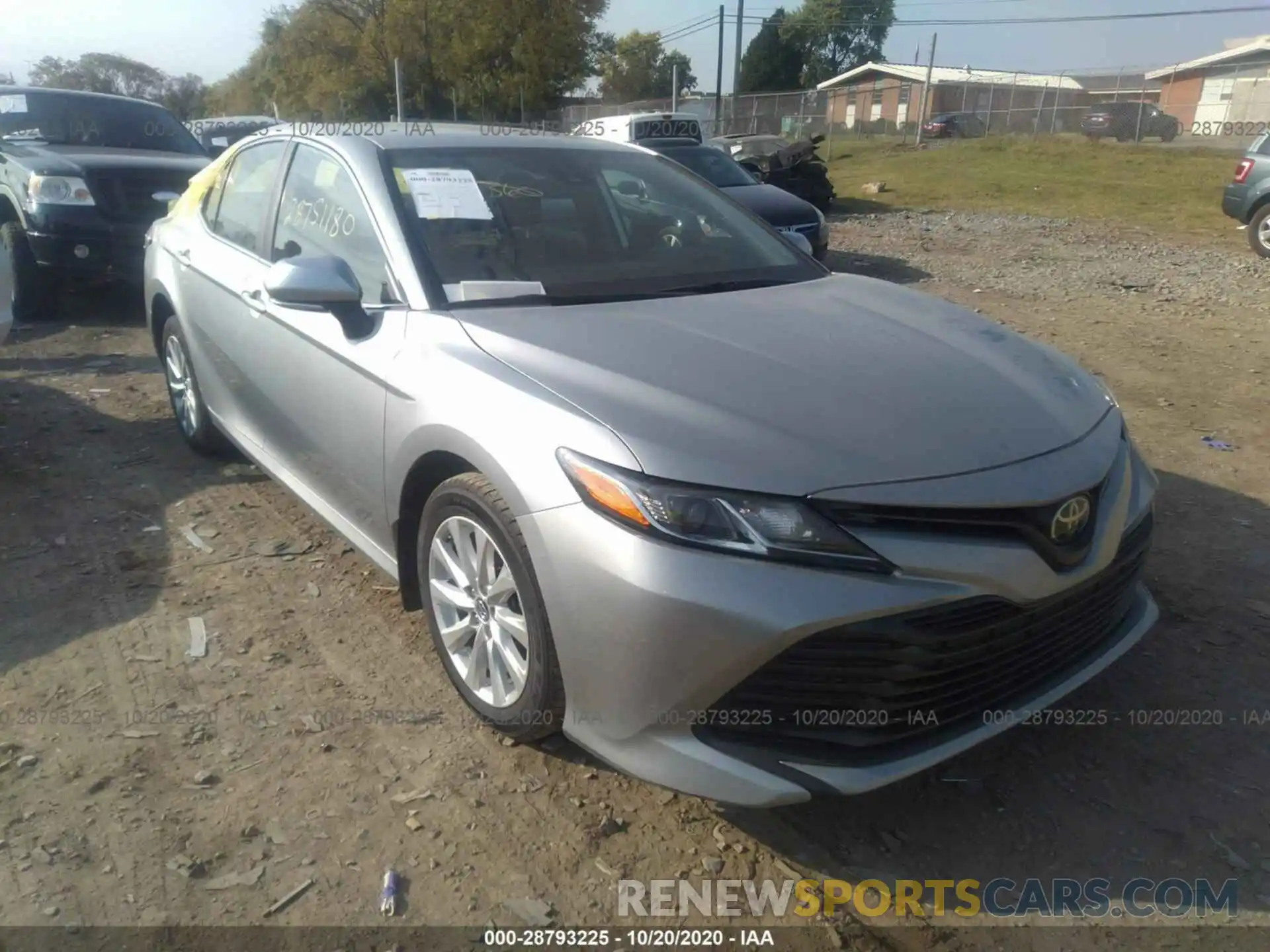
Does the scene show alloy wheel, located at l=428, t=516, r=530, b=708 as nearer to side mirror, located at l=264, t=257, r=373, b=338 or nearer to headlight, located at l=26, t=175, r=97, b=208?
side mirror, located at l=264, t=257, r=373, b=338

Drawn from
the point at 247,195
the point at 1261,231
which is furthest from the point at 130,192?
the point at 1261,231

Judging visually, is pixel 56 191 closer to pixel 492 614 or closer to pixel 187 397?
pixel 187 397

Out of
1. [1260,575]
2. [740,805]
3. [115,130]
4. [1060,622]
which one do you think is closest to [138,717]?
[740,805]

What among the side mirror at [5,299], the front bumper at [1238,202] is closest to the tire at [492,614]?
the side mirror at [5,299]

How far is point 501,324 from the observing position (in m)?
2.75

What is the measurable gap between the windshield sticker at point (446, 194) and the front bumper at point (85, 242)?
17.4 ft

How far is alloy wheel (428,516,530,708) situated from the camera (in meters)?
2.53

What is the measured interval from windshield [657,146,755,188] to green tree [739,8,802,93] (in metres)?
55.6

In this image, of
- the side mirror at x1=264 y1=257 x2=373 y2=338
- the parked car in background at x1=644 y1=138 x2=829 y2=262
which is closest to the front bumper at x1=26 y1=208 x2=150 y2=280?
the parked car in background at x1=644 y1=138 x2=829 y2=262

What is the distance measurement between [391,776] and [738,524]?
49.6 inches

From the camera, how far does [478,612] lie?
2668 mm

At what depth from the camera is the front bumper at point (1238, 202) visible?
12.0 m

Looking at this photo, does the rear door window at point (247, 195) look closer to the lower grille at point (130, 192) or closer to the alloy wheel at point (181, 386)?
the alloy wheel at point (181, 386)

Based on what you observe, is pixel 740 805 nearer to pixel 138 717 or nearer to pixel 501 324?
pixel 501 324
